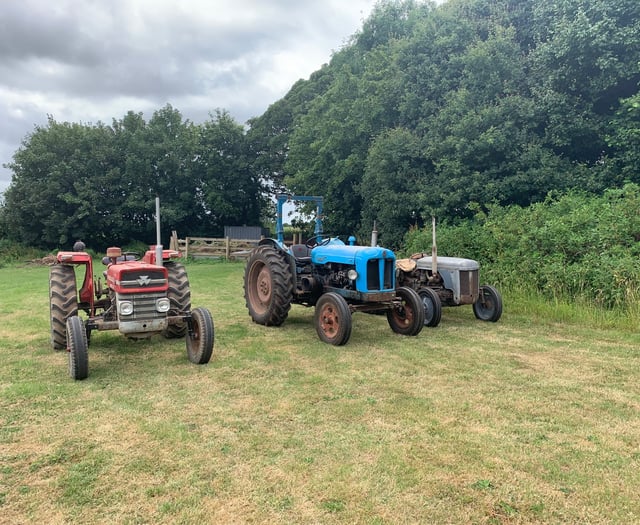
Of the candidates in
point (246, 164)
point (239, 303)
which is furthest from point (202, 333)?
point (246, 164)

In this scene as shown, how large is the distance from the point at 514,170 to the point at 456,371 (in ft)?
27.3

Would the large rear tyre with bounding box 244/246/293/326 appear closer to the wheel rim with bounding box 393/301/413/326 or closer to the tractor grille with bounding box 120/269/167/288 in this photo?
the wheel rim with bounding box 393/301/413/326

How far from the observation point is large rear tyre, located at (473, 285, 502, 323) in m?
7.58

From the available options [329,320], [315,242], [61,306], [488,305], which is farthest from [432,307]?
[61,306]

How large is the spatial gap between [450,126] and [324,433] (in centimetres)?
1081

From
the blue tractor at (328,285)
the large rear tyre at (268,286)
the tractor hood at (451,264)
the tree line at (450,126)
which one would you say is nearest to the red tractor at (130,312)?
the large rear tyre at (268,286)

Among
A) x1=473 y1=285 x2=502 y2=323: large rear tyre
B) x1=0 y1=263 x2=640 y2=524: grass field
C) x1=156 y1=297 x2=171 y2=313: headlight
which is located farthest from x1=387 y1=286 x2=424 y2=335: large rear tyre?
x1=156 y1=297 x2=171 y2=313: headlight

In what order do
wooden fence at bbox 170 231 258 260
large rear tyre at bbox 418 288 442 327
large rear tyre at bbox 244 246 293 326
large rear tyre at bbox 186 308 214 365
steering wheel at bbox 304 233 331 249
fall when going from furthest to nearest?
1. wooden fence at bbox 170 231 258 260
2. steering wheel at bbox 304 233 331 249
3. large rear tyre at bbox 418 288 442 327
4. large rear tyre at bbox 244 246 293 326
5. large rear tyre at bbox 186 308 214 365

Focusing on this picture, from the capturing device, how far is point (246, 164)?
27016 millimetres

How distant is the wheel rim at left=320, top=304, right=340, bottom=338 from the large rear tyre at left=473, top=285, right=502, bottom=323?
2882 mm

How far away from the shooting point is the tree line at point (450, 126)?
11.1m

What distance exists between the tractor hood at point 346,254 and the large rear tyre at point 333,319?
64 cm

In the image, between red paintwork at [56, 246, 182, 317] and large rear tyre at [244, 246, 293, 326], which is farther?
large rear tyre at [244, 246, 293, 326]

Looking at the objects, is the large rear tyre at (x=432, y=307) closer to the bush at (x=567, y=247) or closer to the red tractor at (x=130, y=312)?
the bush at (x=567, y=247)
